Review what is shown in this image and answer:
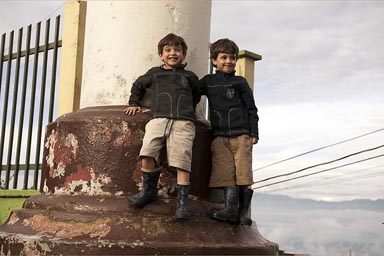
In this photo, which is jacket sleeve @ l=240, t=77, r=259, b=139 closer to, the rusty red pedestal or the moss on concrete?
the rusty red pedestal

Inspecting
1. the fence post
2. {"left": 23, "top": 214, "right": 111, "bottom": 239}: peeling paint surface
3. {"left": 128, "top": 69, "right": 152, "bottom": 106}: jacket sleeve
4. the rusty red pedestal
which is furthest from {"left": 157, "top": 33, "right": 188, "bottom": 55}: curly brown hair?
the fence post

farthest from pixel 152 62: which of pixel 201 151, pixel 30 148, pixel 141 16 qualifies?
pixel 30 148

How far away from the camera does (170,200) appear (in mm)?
2447

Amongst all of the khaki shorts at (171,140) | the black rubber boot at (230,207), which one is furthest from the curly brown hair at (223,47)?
the black rubber boot at (230,207)

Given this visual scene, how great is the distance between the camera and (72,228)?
233 centimetres

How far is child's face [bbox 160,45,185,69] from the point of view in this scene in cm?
256

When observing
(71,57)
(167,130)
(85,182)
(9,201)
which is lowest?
(9,201)

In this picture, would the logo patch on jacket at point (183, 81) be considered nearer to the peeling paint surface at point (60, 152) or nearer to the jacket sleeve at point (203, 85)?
the jacket sleeve at point (203, 85)

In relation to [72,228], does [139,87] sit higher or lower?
higher

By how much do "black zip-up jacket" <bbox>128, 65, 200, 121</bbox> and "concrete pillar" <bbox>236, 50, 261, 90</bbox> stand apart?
3.58m

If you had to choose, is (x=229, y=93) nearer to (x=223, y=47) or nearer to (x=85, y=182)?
(x=223, y=47)

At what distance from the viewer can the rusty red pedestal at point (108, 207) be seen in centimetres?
227

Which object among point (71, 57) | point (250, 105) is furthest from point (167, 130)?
point (71, 57)

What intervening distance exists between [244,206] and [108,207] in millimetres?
659
